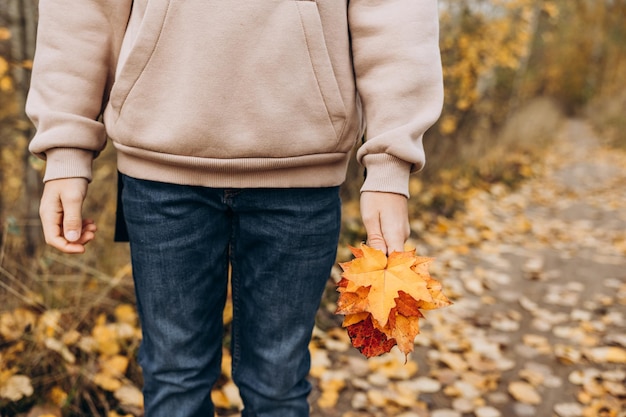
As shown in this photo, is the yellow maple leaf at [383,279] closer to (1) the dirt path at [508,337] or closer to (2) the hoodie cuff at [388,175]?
(2) the hoodie cuff at [388,175]

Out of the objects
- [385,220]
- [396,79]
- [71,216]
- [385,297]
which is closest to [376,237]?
[385,220]

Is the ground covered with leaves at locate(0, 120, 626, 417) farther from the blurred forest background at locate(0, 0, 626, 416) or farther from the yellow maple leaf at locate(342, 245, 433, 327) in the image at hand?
the yellow maple leaf at locate(342, 245, 433, 327)

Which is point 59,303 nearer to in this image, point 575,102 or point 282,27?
point 282,27

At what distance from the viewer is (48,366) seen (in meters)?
1.88

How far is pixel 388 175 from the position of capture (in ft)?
3.65

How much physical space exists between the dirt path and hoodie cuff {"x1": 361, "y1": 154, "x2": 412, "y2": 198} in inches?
48.8

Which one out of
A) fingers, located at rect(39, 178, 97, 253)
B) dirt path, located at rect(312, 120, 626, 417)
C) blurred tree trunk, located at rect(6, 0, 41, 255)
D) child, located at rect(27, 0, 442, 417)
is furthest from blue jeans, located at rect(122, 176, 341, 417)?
blurred tree trunk, located at rect(6, 0, 41, 255)

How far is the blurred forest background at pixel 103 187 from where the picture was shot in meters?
1.86

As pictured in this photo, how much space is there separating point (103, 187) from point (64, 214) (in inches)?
82.4

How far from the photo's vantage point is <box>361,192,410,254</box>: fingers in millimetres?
1091

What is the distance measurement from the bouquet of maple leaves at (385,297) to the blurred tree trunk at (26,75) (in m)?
1.82

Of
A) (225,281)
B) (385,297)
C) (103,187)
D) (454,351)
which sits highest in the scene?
(385,297)

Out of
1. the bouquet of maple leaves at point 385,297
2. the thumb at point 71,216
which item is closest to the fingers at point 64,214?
the thumb at point 71,216

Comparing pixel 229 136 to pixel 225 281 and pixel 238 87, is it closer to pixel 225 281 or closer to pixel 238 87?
pixel 238 87
